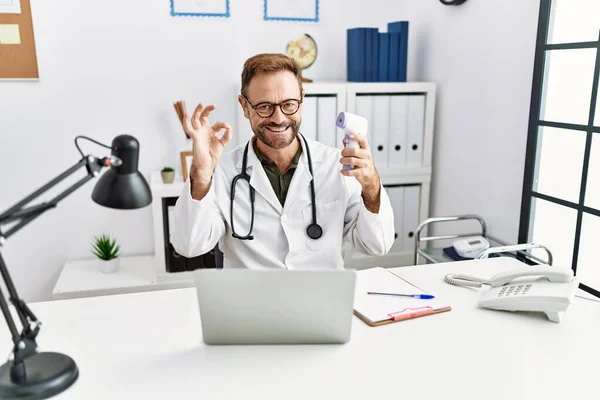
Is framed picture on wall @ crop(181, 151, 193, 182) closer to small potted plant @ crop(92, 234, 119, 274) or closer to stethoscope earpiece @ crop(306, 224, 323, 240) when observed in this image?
small potted plant @ crop(92, 234, 119, 274)

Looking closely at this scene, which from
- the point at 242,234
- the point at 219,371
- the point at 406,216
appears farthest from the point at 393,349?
the point at 406,216

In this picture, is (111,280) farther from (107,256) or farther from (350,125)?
(350,125)

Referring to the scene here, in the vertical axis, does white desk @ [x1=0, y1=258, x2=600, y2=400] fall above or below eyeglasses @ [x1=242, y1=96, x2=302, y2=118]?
below

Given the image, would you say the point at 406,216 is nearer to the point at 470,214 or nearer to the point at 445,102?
the point at 470,214

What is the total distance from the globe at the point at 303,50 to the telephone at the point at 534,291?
1.80 meters

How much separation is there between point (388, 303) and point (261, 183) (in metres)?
0.59

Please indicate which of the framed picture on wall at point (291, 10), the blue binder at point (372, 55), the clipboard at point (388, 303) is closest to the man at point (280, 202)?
the clipboard at point (388, 303)

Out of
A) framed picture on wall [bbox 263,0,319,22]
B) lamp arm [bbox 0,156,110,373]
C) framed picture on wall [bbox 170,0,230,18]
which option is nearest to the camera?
lamp arm [bbox 0,156,110,373]

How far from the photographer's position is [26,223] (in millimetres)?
952

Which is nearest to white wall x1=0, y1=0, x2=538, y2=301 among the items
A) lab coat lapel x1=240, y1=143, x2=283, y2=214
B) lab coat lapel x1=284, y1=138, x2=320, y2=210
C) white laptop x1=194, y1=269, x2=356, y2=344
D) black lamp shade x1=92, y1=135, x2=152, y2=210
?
lab coat lapel x1=284, y1=138, x2=320, y2=210

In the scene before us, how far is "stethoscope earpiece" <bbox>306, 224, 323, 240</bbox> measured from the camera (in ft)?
5.65

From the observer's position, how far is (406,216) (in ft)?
10.0

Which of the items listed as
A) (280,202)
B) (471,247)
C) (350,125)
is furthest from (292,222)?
(471,247)

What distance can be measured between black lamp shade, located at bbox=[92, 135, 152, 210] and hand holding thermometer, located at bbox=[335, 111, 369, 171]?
0.56 metres
